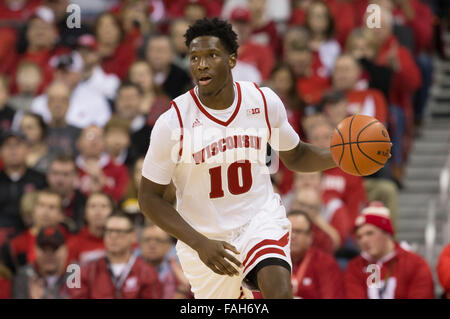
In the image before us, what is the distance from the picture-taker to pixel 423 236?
915 cm

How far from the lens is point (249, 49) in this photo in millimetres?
10562

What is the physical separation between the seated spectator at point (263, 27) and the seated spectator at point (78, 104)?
7.05ft

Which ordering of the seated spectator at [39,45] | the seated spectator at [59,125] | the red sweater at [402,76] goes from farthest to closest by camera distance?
the seated spectator at [39,45] < the red sweater at [402,76] < the seated spectator at [59,125]

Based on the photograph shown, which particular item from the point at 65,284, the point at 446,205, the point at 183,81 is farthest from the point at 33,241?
the point at 446,205

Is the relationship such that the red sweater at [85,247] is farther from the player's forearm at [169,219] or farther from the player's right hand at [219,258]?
the player's right hand at [219,258]

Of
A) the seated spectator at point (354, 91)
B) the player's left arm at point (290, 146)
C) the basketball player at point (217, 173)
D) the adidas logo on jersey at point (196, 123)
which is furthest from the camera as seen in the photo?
the seated spectator at point (354, 91)

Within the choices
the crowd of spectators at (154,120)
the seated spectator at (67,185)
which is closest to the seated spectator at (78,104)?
the crowd of spectators at (154,120)

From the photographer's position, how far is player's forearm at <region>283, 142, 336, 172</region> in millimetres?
5746

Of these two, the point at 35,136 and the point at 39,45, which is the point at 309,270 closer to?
the point at 35,136

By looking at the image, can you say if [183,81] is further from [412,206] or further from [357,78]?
[412,206]

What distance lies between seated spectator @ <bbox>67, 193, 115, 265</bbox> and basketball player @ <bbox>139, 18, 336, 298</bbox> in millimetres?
2941

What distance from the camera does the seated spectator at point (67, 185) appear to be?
29.8 ft

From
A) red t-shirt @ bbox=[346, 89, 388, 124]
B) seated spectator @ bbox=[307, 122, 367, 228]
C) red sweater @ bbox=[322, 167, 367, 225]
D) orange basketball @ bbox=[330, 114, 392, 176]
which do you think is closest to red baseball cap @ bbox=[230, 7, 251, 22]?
red t-shirt @ bbox=[346, 89, 388, 124]
